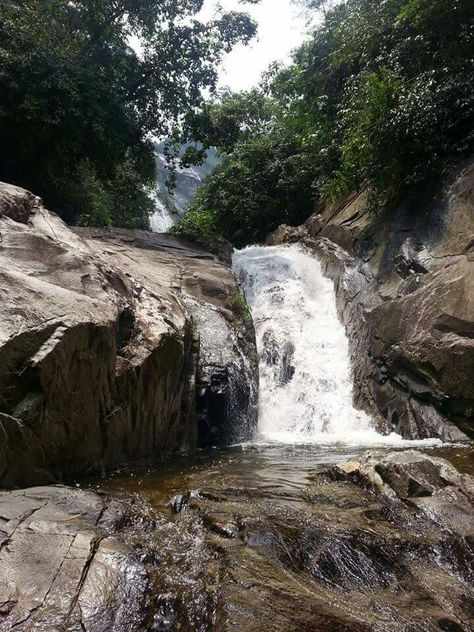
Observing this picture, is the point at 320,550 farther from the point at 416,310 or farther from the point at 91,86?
the point at 91,86

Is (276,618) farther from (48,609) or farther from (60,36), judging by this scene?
(60,36)

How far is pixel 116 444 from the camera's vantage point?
573cm

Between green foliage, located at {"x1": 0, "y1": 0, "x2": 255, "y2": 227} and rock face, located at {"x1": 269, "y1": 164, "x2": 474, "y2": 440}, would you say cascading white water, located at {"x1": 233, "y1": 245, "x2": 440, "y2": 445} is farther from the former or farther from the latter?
green foliage, located at {"x1": 0, "y1": 0, "x2": 255, "y2": 227}

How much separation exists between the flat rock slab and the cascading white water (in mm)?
5429

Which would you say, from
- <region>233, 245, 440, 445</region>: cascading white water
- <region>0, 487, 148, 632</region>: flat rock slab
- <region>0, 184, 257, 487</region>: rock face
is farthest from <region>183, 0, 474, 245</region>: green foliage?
<region>0, 487, 148, 632</region>: flat rock slab

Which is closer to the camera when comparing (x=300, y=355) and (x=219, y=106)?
(x=300, y=355)

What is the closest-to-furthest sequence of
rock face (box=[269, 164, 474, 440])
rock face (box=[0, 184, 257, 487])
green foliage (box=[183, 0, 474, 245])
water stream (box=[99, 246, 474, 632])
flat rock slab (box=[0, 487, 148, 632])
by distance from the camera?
flat rock slab (box=[0, 487, 148, 632]) < water stream (box=[99, 246, 474, 632]) < rock face (box=[0, 184, 257, 487]) < rock face (box=[269, 164, 474, 440]) < green foliage (box=[183, 0, 474, 245])

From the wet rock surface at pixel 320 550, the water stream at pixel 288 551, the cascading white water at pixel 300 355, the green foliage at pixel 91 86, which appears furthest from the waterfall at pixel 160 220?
the wet rock surface at pixel 320 550

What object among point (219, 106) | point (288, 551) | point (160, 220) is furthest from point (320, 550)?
point (160, 220)

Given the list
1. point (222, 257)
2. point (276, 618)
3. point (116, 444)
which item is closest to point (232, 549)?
point (276, 618)

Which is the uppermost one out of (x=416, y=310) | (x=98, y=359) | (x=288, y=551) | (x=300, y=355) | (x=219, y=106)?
(x=219, y=106)

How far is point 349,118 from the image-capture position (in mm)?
13492

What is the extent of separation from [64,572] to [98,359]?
2833 mm

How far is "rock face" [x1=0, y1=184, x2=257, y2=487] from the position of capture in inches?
172
